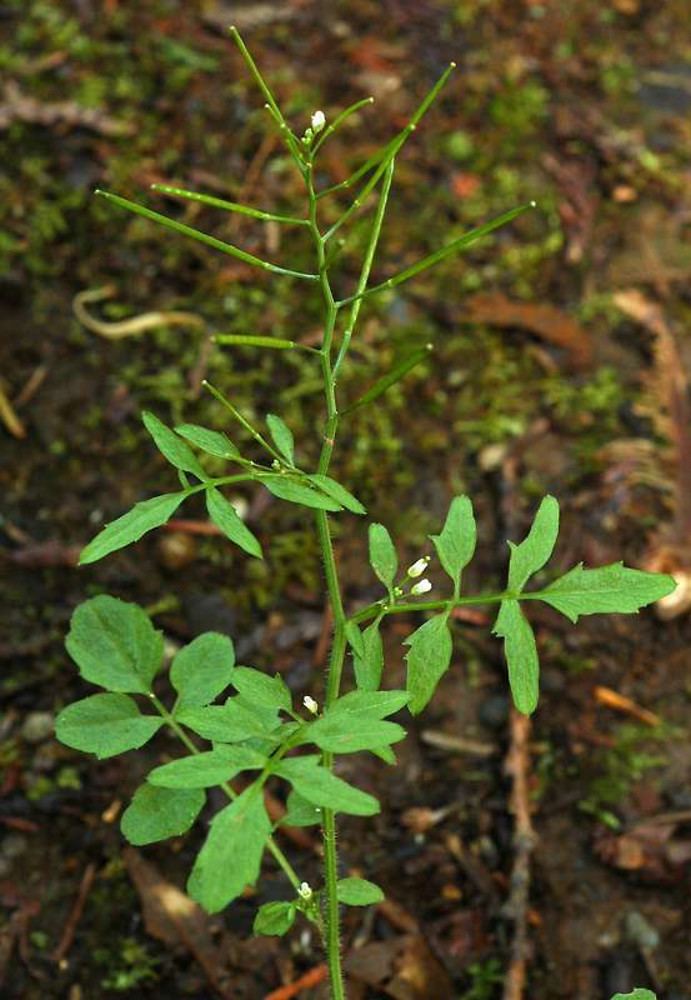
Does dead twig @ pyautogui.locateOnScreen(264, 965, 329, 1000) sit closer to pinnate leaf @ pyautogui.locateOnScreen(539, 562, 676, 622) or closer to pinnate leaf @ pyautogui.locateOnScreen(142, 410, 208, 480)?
pinnate leaf @ pyautogui.locateOnScreen(539, 562, 676, 622)

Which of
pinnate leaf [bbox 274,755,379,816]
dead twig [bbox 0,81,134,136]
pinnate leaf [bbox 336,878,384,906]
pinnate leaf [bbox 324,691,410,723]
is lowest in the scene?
pinnate leaf [bbox 336,878,384,906]

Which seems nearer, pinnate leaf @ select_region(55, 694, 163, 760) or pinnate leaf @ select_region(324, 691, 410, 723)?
pinnate leaf @ select_region(324, 691, 410, 723)

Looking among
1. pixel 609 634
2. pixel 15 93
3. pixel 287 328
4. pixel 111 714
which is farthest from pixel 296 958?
pixel 15 93

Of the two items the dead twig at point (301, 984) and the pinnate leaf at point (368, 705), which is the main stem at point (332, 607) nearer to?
the pinnate leaf at point (368, 705)

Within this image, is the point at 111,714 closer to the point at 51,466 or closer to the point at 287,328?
the point at 51,466

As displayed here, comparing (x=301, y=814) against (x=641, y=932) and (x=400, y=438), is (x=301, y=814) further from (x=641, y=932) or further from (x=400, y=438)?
(x=400, y=438)

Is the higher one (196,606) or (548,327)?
→ (548,327)

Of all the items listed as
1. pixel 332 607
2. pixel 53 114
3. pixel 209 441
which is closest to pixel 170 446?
pixel 209 441

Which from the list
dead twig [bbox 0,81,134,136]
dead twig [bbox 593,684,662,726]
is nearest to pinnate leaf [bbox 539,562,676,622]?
dead twig [bbox 593,684,662,726]
